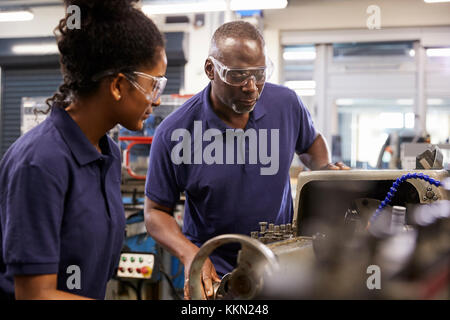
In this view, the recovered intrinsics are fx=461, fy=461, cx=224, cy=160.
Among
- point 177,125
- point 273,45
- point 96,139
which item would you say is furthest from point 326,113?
point 96,139

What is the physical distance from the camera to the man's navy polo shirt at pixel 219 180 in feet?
4.71

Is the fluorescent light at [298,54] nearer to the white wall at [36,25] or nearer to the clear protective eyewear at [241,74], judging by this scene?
the white wall at [36,25]

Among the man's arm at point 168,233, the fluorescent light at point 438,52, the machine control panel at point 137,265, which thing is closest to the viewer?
the man's arm at point 168,233

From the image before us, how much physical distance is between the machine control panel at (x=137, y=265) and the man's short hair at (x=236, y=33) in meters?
2.04

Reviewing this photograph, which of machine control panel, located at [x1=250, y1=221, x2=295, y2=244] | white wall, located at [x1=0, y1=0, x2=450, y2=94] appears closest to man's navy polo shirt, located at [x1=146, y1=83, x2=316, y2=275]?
machine control panel, located at [x1=250, y1=221, x2=295, y2=244]

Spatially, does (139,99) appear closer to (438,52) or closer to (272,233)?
(272,233)

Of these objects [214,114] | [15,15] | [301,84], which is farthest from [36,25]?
[214,114]

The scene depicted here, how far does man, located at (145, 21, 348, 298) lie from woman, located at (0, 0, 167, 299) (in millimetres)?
417

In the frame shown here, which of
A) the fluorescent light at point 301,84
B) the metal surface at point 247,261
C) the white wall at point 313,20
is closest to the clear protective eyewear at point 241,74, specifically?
the metal surface at point 247,261

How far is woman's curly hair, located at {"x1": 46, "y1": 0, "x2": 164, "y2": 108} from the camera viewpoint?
0.92 meters

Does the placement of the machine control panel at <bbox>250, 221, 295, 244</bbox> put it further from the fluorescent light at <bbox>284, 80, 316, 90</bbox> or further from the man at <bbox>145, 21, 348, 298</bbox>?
the fluorescent light at <bbox>284, 80, 316, 90</bbox>

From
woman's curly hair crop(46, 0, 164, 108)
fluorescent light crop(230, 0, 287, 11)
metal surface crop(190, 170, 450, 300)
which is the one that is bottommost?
metal surface crop(190, 170, 450, 300)

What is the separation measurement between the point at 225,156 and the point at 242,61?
12.0 inches
